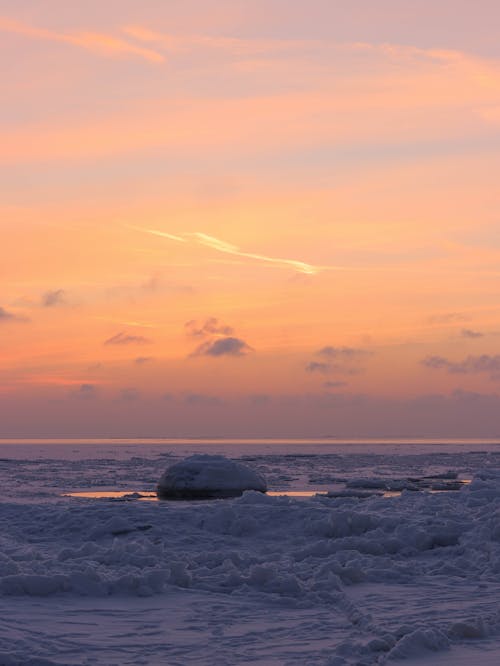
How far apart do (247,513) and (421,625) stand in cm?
649

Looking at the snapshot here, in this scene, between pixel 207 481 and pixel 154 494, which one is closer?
pixel 207 481

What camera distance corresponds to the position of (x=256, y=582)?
938cm

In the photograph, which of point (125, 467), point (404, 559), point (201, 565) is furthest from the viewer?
point (125, 467)

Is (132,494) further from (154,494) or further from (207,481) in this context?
(207,481)

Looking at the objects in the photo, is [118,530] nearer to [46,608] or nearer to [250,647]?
[46,608]

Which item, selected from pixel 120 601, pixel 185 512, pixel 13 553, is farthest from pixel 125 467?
pixel 120 601

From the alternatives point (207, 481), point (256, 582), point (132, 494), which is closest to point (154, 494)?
point (132, 494)

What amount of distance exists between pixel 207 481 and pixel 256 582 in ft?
39.2

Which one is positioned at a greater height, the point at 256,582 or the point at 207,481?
the point at 207,481

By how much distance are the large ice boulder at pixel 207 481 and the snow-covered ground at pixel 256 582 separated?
554 centimetres

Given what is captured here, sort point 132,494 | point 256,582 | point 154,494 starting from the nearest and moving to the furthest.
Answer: point 256,582
point 132,494
point 154,494

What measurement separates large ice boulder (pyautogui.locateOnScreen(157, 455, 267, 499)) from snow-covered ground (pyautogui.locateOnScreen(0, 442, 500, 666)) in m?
5.54

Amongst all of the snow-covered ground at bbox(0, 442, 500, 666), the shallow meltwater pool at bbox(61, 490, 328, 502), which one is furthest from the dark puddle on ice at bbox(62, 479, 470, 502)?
the snow-covered ground at bbox(0, 442, 500, 666)

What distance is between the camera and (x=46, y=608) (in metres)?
8.16
